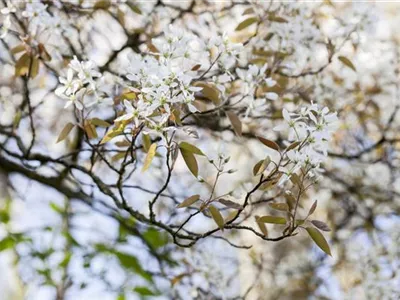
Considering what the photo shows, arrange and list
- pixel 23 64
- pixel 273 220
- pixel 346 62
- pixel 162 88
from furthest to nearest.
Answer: pixel 346 62 < pixel 23 64 < pixel 273 220 < pixel 162 88

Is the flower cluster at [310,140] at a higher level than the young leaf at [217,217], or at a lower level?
higher

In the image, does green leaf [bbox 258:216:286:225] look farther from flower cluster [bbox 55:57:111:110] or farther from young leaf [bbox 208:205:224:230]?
flower cluster [bbox 55:57:111:110]

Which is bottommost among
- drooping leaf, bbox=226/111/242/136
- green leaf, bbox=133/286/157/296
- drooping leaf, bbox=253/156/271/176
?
green leaf, bbox=133/286/157/296

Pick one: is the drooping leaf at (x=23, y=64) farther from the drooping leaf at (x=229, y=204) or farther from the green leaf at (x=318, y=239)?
the green leaf at (x=318, y=239)

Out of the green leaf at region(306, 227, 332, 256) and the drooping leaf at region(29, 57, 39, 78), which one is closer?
the green leaf at region(306, 227, 332, 256)

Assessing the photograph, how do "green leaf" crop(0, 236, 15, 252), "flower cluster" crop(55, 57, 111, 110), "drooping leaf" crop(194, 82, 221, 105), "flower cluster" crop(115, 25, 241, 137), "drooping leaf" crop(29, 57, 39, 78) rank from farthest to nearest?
"green leaf" crop(0, 236, 15, 252), "drooping leaf" crop(29, 57, 39, 78), "drooping leaf" crop(194, 82, 221, 105), "flower cluster" crop(55, 57, 111, 110), "flower cluster" crop(115, 25, 241, 137)

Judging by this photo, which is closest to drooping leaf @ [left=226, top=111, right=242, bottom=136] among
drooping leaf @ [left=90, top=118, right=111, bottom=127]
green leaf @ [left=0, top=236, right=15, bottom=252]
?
drooping leaf @ [left=90, top=118, right=111, bottom=127]

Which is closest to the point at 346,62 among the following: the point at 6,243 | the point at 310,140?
the point at 310,140

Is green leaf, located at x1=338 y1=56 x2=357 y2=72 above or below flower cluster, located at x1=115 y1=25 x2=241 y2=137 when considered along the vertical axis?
below

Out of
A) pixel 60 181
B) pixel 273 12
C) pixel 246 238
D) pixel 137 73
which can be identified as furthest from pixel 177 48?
pixel 246 238

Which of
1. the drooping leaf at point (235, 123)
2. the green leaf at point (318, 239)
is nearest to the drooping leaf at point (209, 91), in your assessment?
the drooping leaf at point (235, 123)

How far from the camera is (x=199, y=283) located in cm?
206

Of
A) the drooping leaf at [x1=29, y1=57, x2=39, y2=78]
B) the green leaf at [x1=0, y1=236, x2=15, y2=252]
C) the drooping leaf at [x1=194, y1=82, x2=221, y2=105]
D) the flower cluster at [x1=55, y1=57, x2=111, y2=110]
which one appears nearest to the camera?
the flower cluster at [x1=55, y1=57, x2=111, y2=110]

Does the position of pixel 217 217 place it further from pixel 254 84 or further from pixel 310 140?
pixel 254 84
